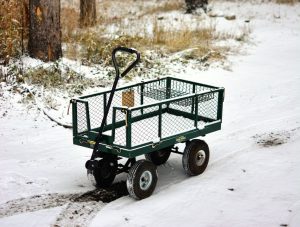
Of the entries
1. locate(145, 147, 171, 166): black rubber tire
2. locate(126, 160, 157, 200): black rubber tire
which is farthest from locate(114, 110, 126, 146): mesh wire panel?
locate(145, 147, 171, 166): black rubber tire

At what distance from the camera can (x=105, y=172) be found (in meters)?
6.46

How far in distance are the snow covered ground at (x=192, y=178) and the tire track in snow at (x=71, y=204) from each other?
1 centimetres

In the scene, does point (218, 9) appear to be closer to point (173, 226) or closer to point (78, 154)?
point (78, 154)

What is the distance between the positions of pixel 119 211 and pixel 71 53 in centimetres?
583

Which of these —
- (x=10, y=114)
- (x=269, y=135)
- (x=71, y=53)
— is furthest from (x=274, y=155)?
(x=71, y=53)

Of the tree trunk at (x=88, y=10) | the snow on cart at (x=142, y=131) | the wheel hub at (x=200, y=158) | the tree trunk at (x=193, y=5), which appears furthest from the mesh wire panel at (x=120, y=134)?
the tree trunk at (x=193, y=5)

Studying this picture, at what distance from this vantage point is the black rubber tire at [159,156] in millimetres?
7301

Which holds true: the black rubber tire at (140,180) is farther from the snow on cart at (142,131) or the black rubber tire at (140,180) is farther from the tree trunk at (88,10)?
the tree trunk at (88,10)

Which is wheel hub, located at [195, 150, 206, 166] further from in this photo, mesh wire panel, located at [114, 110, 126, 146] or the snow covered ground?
mesh wire panel, located at [114, 110, 126, 146]

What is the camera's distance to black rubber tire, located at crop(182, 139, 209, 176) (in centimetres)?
679

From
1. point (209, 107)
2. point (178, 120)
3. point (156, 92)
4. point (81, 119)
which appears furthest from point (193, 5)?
point (81, 119)

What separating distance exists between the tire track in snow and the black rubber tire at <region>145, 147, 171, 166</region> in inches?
35.1

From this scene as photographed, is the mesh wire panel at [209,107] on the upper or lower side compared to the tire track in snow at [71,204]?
upper

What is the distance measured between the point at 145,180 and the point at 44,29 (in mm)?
4871
